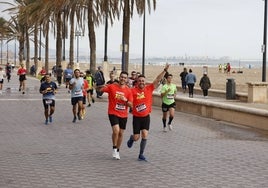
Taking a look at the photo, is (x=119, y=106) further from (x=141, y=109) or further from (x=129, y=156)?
(x=129, y=156)

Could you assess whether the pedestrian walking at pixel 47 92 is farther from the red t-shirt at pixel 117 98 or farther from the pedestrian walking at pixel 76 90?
the red t-shirt at pixel 117 98

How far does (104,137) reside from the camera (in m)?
13.6

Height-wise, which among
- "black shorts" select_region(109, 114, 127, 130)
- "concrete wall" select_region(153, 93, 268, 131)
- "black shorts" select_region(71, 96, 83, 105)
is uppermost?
"black shorts" select_region(109, 114, 127, 130)

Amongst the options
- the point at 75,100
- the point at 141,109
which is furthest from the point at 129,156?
the point at 75,100

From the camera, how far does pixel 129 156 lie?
10812 mm

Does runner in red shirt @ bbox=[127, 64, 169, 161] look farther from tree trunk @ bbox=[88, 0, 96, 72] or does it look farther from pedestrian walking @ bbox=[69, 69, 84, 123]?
tree trunk @ bbox=[88, 0, 96, 72]

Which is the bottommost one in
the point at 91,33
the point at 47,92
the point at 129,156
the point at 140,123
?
the point at 129,156

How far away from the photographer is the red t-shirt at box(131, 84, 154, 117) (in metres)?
10.5

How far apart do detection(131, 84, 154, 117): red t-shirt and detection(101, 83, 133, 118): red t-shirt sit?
16 cm

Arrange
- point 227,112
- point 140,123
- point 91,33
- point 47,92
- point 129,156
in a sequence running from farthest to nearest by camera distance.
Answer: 1. point 91,33
2. point 227,112
3. point 47,92
4. point 129,156
5. point 140,123

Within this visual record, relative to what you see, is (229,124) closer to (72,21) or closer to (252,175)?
(252,175)

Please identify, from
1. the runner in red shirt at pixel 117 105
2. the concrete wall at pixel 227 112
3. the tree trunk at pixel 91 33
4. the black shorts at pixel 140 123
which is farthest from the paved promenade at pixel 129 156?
the tree trunk at pixel 91 33

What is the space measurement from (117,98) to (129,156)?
3.95 ft

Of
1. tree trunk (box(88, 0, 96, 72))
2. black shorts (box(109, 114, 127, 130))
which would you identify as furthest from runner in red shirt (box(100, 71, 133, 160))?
tree trunk (box(88, 0, 96, 72))
